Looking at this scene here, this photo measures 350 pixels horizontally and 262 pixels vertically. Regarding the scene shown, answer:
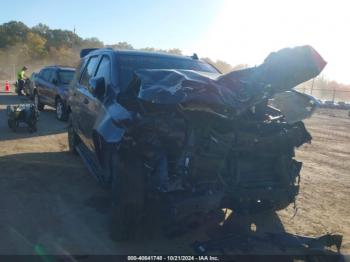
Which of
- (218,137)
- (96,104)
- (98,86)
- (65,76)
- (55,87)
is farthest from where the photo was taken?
(65,76)

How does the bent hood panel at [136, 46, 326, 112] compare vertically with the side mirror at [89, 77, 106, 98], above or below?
above

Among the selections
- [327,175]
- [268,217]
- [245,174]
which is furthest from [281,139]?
[327,175]

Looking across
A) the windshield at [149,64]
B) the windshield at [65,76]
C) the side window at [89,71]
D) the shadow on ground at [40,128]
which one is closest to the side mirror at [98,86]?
the windshield at [149,64]

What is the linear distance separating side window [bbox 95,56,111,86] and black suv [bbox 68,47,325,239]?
3.07 feet

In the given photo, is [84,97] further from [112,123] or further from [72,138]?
[112,123]

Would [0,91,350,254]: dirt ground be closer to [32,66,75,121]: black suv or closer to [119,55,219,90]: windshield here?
[119,55,219,90]: windshield

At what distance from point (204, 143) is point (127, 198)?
0.93 m

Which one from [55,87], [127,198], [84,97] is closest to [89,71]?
[84,97]

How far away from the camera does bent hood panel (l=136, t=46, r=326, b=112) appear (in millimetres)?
3664

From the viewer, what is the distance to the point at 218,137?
3732 mm

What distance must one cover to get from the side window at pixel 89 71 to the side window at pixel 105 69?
1.11 feet

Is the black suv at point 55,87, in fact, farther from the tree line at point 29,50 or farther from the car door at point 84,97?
the tree line at point 29,50

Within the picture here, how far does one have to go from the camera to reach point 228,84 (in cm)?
403

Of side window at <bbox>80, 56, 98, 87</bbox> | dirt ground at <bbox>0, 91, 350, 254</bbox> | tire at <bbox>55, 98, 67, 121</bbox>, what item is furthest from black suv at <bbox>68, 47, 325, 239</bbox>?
tire at <bbox>55, 98, 67, 121</bbox>
